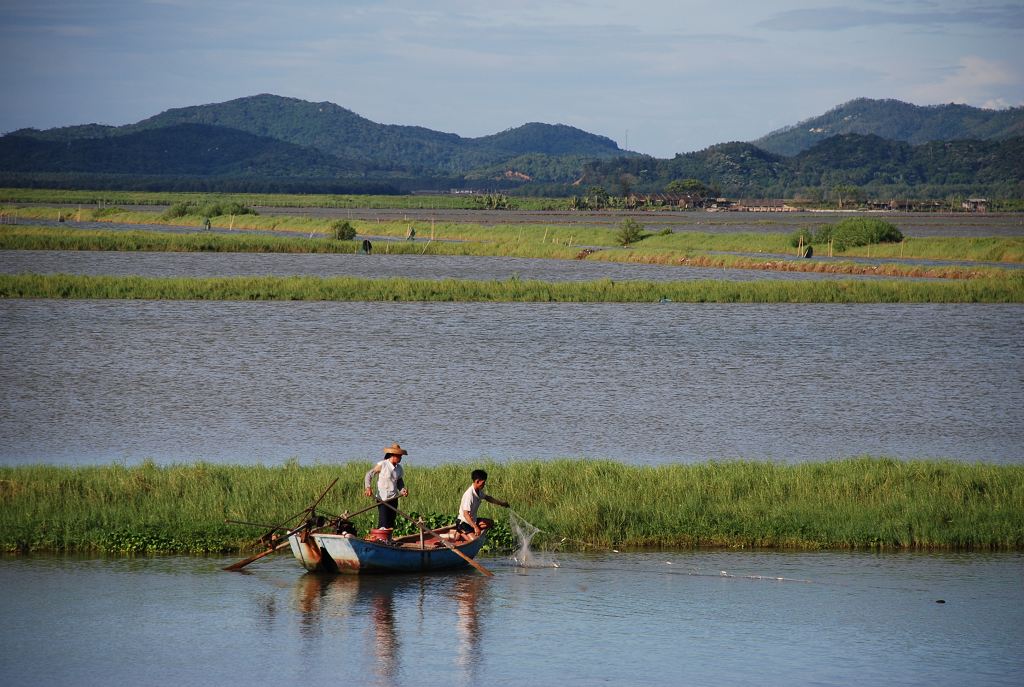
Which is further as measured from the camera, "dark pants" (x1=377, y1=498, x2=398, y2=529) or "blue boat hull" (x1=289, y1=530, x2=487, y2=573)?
"dark pants" (x1=377, y1=498, x2=398, y2=529)

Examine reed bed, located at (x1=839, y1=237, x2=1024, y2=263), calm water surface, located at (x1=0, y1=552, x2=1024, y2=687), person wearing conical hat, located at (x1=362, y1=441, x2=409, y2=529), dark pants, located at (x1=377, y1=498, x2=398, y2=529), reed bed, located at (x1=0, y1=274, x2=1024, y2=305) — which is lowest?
calm water surface, located at (x1=0, y1=552, x2=1024, y2=687)

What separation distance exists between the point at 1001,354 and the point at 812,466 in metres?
25.4

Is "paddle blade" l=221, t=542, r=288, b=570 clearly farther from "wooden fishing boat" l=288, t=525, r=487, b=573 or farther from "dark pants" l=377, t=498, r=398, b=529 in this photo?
"dark pants" l=377, t=498, r=398, b=529

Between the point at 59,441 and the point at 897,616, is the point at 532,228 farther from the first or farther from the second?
the point at 897,616

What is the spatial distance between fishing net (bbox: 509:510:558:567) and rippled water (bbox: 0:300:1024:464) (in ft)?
19.5

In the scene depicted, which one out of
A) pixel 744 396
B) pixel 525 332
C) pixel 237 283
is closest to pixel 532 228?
pixel 237 283

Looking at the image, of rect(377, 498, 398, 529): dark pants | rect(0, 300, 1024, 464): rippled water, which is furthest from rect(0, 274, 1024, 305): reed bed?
rect(377, 498, 398, 529): dark pants

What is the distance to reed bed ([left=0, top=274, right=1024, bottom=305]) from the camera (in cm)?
6075

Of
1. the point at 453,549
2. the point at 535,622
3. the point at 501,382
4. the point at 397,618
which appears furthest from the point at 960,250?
the point at 397,618

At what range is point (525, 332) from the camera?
50.9m

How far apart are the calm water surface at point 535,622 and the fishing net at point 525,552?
204mm

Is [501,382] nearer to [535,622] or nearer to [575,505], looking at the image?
[575,505]

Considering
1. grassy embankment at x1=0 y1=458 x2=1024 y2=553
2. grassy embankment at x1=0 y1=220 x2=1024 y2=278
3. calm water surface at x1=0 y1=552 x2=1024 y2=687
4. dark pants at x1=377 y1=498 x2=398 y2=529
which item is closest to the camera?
calm water surface at x1=0 y1=552 x2=1024 y2=687

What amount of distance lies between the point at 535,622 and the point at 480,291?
45.9 metres
